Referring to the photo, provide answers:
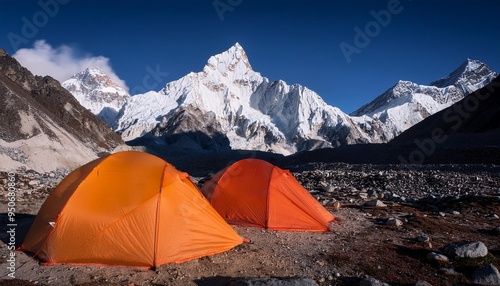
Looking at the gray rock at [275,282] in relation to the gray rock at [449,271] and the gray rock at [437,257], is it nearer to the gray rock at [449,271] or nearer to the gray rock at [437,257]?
the gray rock at [449,271]

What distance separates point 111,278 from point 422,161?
1479 inches

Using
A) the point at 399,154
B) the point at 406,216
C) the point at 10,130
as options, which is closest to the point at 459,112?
the point at 399,154

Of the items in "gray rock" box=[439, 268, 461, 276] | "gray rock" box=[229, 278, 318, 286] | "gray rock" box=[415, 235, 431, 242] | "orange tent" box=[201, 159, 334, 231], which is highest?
"orange tent" box=[201, 159, 334, 231]

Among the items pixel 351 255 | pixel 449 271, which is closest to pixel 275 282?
pixel 351 255

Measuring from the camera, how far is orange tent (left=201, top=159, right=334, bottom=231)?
11.1m

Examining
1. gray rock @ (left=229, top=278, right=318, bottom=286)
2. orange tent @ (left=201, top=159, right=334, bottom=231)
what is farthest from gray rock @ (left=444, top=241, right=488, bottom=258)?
gray rock @ (left=229, top=278, right=318, bottom=286)

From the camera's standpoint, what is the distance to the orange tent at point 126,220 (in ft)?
25.4

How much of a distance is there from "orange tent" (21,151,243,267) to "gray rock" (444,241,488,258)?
530 cm

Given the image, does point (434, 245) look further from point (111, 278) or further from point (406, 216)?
point (111, 278)

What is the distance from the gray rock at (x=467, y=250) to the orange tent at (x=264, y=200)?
12.2 feet

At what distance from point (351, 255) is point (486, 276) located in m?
2.85

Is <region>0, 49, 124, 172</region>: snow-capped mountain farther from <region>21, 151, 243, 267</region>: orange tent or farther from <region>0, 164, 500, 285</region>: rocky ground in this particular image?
<region>21, 151, 243, 267</region>: orange tent

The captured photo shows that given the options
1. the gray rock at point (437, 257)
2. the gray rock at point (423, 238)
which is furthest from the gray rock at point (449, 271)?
the gray rock at point (423, 238)

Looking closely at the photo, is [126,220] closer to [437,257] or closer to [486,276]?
[437,257]
